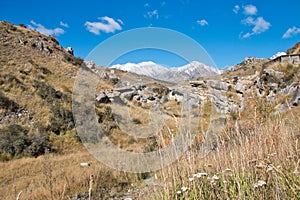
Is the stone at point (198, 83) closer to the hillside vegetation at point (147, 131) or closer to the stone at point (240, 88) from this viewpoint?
the hillside vegetation at point (147, 131)

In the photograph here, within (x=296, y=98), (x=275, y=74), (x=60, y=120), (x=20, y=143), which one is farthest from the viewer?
(x=275, y=74)

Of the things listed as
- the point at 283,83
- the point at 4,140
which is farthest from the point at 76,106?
the point at 283,83

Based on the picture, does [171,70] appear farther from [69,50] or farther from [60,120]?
[69,50]

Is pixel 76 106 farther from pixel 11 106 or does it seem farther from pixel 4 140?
pixel 4 140


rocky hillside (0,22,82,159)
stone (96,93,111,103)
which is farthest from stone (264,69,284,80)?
rocky hillside (0,22,82,159)

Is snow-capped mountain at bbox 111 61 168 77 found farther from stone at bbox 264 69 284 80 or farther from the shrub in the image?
stone at bbox 264 69 284 80

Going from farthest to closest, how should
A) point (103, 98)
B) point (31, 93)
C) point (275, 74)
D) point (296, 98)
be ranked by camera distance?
point (103, 98) → point (275, 74) → point (31, 93) → point (296, 98)

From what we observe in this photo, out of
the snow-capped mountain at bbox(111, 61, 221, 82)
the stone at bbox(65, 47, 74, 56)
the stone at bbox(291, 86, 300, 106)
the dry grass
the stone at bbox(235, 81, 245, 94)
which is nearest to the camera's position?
the dry grass

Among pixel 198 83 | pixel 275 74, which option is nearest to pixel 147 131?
pixel 198 83

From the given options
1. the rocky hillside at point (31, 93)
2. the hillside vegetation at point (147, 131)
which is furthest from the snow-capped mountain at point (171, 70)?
the rocky hillside at point (31, 93)

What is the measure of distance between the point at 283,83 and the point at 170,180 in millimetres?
18723

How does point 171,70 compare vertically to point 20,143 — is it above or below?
above

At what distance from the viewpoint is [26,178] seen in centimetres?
823

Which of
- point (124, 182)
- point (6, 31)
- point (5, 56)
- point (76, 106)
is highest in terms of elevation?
point (6, 31)
